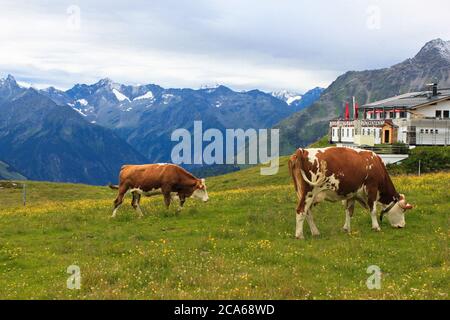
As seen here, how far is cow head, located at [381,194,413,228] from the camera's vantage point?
22.9 m

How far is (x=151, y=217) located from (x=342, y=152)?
435 inches

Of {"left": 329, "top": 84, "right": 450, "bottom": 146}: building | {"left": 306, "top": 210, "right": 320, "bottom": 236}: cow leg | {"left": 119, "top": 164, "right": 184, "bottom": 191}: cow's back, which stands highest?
{"left": 329, "top": 84, "right": 450, "bottom": 146}: building

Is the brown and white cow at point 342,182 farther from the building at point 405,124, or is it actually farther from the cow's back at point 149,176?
the building at point 405,124

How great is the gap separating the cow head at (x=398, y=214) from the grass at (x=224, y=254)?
0.57 meters

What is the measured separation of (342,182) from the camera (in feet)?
70.9

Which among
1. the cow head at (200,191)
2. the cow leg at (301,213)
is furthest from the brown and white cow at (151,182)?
the cow leg at (301,213)

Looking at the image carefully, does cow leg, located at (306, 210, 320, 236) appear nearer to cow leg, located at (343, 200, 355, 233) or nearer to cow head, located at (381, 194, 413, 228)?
cow leg, located at (343, 200, 355, 233)

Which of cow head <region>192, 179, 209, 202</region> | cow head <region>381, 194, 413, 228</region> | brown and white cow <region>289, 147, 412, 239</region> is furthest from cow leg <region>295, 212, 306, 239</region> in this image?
cow head <region>192, 179, 209, 202</region>

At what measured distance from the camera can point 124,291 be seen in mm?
14086

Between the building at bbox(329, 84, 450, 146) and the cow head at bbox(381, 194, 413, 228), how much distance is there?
231 ft

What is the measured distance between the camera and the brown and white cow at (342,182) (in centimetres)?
2133

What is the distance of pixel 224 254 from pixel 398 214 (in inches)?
362

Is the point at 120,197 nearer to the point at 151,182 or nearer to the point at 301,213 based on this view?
the point at 151,182
